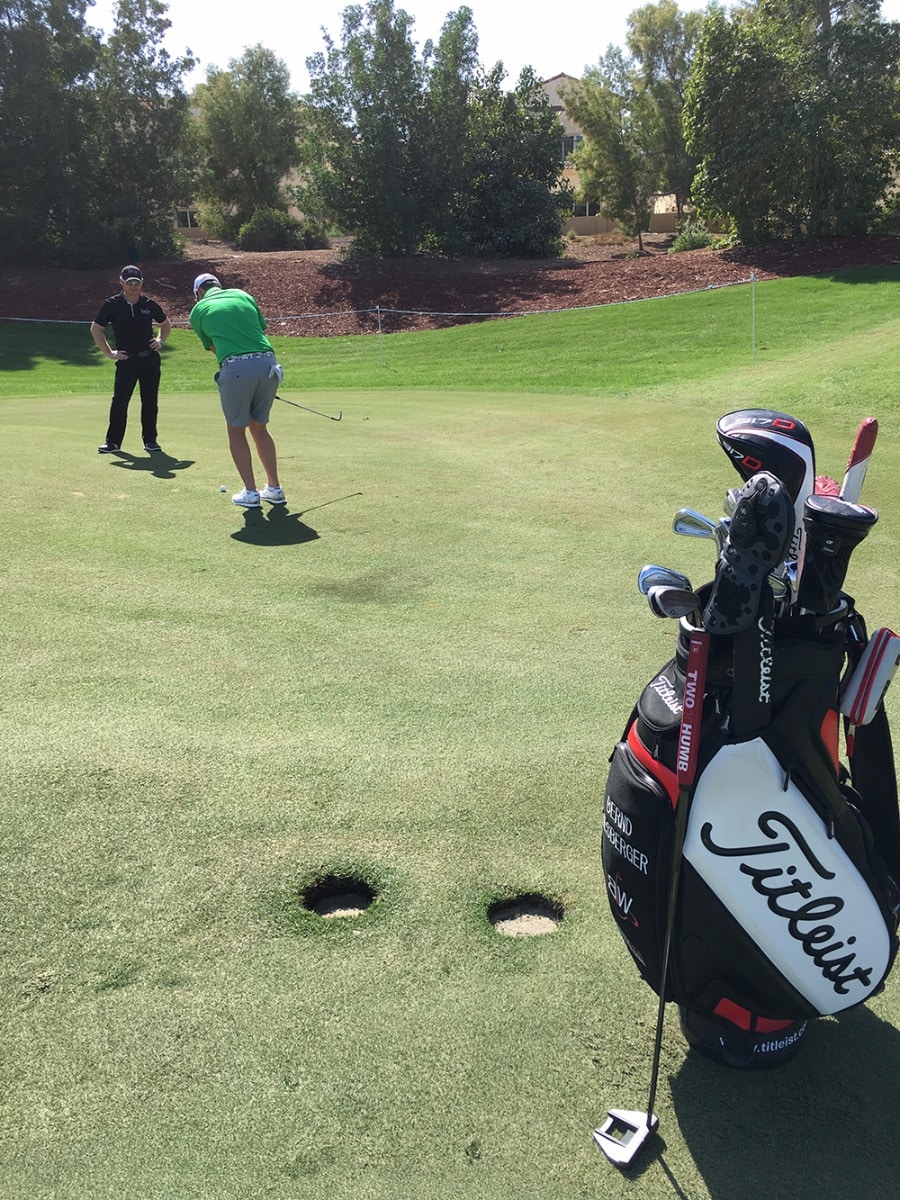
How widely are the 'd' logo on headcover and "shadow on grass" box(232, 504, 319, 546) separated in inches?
215

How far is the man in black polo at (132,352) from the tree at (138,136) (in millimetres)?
22787

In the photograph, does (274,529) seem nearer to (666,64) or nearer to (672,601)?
(672,601)

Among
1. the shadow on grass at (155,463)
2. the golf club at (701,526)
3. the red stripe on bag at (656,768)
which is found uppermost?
the golf club at (701,526)

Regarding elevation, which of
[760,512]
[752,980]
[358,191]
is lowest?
[752,980]

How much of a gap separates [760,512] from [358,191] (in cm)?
3101

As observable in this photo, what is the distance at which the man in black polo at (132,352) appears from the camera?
10.5 metres

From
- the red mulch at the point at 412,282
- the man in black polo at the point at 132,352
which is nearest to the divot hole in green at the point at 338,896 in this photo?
the man in black polo at the point at 132,352

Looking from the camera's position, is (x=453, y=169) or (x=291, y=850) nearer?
(x=291, y=850)

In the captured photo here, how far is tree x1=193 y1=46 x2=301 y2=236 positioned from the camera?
41.8 meters

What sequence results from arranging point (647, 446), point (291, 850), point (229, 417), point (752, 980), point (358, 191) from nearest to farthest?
point (752, 980) < point (291, 850) < point (229, 417) < point (647, 446) < point (358, 191)

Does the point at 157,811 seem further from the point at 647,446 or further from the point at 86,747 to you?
the point at 647,446

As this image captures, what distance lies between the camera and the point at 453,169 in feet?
102

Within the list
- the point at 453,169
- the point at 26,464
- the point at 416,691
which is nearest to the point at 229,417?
the point at 26,464

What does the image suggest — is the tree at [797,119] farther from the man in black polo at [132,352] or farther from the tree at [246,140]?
the man in black polo at [132,352]
